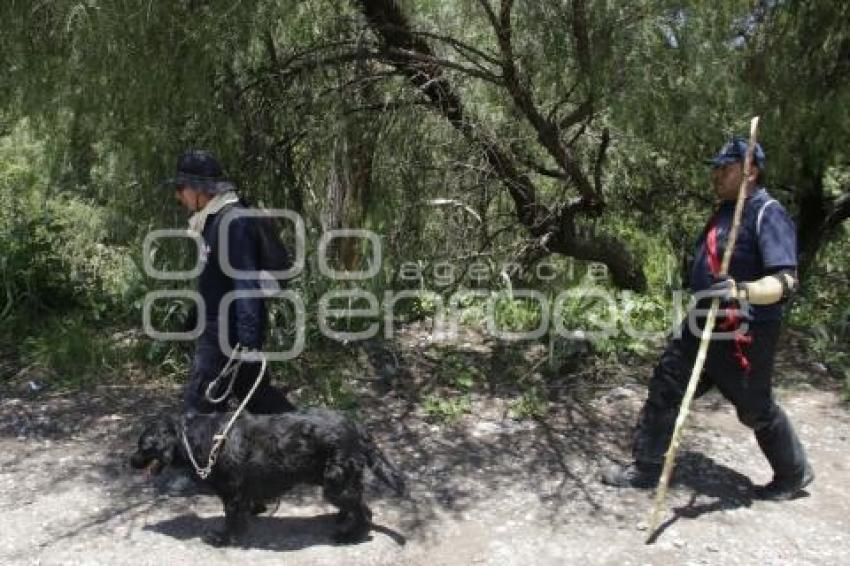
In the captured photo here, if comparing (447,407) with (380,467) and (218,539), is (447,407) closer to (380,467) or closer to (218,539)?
(380,467)

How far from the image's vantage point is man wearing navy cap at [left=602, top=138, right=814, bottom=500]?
4289 mm

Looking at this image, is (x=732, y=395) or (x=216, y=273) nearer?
(x=216, y=273)

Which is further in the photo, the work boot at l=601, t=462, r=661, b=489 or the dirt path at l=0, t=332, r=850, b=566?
the work boot at l=601, t=462, r=661, b=489

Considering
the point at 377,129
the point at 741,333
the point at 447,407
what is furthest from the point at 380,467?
the point at 377,129

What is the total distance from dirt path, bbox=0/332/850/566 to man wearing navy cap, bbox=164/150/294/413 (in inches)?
29.3

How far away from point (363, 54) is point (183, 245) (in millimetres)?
1900

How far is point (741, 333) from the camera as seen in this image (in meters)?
4.48

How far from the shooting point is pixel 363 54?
20.1 feet

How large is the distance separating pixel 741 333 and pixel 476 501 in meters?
1.64

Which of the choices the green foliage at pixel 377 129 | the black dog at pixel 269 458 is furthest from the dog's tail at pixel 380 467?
the green foliage at pixel 377 129

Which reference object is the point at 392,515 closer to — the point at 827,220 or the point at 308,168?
the point at 308,168

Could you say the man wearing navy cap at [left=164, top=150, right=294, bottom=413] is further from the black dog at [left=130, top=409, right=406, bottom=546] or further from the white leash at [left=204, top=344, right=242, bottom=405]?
the black dog at [left=130, top=409, right=406, bottom=546]

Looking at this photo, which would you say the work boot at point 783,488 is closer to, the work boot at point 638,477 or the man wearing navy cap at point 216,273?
the work boot at point 638,477

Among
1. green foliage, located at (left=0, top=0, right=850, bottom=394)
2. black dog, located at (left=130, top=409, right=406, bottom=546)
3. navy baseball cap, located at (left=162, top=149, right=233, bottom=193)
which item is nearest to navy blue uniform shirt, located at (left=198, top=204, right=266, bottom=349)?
navy baseball cap, located at (left=162, top=149, right=233, bottom=193)
